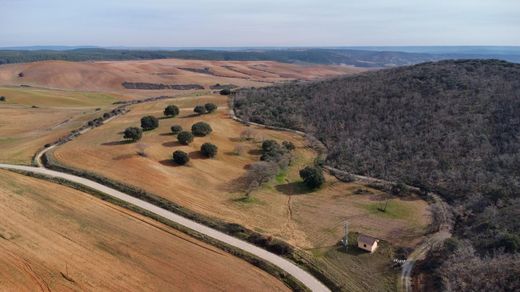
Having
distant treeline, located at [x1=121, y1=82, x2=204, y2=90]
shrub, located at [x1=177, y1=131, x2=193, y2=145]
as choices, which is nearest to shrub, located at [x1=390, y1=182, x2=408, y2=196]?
shrub, located at [x1=177, y1=131, x2=193, y2=145]

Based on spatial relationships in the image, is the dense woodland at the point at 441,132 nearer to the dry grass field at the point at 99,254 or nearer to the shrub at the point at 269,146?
the shrub at the point at 269,146

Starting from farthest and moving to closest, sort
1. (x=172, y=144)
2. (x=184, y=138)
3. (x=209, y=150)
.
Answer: (x=172, y=144), (x=184, y=138), (x=209, y=150)

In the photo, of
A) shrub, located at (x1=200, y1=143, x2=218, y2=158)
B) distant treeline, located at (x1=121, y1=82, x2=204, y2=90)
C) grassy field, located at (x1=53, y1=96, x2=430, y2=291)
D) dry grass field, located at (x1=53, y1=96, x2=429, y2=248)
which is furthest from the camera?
distant treeline, located at (x1=121, y1=82, x2=204, y2=90)

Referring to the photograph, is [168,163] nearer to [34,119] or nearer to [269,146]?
[269,146]

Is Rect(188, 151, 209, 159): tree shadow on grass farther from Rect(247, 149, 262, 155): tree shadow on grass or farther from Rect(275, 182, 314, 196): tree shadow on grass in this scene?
Rect(275, 182, 314, 196): tree shadow on grass

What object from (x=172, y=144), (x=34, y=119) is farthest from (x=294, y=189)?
(x=34, y=119)

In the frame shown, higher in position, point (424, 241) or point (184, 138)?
point (184, 138)
